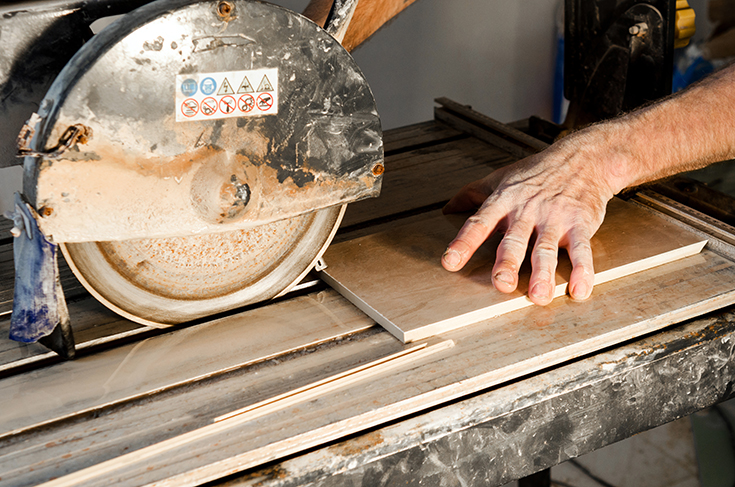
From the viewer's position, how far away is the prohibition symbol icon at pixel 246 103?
3.17 ft

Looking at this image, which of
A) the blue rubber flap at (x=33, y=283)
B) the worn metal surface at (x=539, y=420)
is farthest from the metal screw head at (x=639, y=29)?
the blue rubber flap at (x=33, y=283)

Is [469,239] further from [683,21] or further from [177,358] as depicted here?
[683,21]

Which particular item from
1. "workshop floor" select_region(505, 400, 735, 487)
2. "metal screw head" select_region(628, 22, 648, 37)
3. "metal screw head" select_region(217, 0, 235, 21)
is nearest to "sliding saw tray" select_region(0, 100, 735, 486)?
"metal screw head" select_region(217, 0, 235, 21)

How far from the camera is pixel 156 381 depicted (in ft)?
3.28

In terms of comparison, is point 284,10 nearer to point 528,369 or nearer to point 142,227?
point 142,227

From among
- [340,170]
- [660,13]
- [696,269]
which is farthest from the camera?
[660,13]

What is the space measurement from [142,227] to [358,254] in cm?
46

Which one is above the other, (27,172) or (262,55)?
(262,55)

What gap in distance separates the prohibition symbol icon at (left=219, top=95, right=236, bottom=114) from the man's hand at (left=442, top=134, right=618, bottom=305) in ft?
1.53

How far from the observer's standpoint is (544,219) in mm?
1249

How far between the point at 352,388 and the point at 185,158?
1.31 ft

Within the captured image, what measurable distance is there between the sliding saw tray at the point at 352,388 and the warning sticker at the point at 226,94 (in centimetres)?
36

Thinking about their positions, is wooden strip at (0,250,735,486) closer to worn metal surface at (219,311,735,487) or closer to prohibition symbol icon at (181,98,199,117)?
worn metal surface at (219,311,735,487)

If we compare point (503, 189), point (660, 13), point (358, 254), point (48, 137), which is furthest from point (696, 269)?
point (48, 137)
